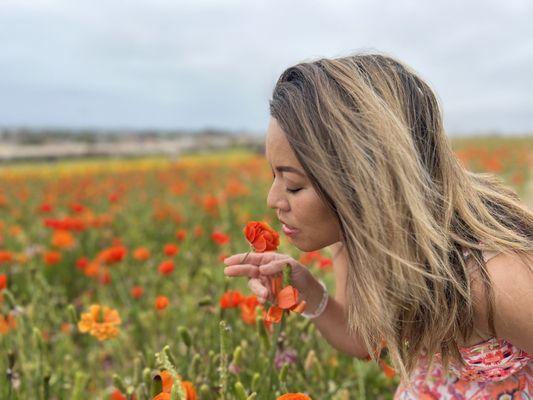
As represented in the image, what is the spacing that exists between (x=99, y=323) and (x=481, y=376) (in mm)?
1080

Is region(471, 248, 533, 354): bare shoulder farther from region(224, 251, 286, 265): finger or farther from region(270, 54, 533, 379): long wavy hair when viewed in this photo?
region(224, 251, 286, 265): finger

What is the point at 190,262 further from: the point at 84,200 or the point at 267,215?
the point at 84,200

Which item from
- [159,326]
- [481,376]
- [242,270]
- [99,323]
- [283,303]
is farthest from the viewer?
[159,326]

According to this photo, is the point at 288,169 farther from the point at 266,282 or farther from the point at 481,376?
the point at 481,376

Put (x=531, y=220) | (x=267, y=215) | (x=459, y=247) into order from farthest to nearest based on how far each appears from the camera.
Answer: (x=267, y=215) < (x=531, y=220) < (x=459, y=247)

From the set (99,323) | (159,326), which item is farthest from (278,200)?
(159,326)

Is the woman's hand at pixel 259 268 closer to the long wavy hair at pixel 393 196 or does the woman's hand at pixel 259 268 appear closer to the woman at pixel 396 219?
the woman at pixel 396 219

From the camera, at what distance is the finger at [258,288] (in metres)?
1.40

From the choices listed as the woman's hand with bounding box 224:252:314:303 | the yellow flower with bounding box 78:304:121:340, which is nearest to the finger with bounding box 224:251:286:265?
the woman's hand with bounding box 224:252:314:303

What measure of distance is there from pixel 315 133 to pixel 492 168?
7.58 m

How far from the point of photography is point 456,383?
159cm

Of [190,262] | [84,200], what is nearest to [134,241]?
[190,262]

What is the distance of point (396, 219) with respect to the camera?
1.28 m

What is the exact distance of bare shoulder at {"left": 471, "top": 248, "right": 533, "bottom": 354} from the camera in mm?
1260
